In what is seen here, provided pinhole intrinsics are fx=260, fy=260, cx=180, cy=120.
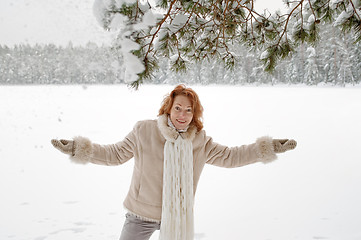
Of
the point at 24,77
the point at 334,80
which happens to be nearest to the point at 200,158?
the point at 24,77

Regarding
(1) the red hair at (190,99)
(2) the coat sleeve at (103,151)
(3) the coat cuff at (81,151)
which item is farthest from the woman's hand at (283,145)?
(3) the coat cuff at (81,151)

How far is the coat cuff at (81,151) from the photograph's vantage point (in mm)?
1619

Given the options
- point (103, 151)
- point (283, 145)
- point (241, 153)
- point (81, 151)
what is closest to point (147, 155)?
point (103, 151)

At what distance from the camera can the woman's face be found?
1723 mm

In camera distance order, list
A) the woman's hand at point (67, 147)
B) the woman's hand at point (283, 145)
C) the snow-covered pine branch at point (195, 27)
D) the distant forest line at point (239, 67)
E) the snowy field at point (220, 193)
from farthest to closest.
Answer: the distant forest line at point (239, 67) < the snowy field at point (220, 193) < the woman's hand at point (283, 145) < the woman's hand at point (67, 147) < the snow-covered pine branch at point (195, 27)

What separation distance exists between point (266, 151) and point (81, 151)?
1205 mm

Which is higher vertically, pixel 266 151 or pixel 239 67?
pixel 239 67

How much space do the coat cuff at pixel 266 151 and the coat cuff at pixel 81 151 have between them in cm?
111

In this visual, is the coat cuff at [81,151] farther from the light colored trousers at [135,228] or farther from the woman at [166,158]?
the light colored trousers at [135,228]

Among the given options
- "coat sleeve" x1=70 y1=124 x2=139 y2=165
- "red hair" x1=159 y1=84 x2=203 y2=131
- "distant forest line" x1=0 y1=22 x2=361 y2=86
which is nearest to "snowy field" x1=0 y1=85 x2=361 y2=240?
"coat sleeve" x1=70 y1=124 x2=139 y2=165

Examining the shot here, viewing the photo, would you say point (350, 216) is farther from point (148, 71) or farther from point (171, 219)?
point (148, 71)

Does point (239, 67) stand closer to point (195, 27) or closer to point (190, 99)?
point (195, 27)

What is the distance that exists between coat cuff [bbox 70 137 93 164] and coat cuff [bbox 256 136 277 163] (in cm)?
111

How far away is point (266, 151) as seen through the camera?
69.1 inches
